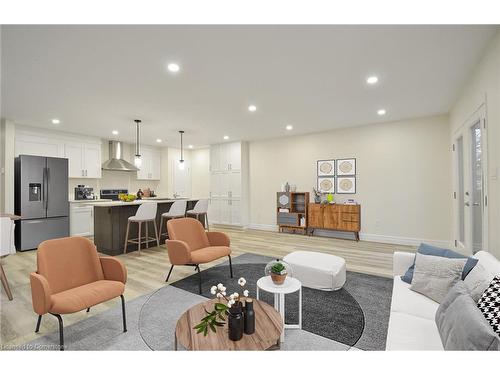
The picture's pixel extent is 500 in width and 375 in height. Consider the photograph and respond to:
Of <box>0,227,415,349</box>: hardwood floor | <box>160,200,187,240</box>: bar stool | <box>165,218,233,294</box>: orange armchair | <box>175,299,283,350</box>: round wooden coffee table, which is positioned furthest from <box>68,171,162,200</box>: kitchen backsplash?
<box>175,299,283,350</box>: round wooden coffee table

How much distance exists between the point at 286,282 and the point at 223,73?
2561 millimetres

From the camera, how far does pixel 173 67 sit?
2859 mm

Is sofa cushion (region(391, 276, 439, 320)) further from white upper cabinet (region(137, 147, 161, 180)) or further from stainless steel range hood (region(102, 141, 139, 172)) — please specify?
white upper cabinet (region(137, 147, 161, 180))

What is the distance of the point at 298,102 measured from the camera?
163 inches

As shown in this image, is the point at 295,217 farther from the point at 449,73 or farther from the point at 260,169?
the point at 449,73

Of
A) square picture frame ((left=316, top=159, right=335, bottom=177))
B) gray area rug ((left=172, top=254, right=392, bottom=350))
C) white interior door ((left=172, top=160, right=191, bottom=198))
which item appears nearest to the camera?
gray area rug ((left=172, top=254, right=392, bottom=350))

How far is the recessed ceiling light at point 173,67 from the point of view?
281 centimetres

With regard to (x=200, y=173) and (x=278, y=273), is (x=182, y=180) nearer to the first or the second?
(x=200, y=173)

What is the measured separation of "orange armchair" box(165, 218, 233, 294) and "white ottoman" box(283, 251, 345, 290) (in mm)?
974

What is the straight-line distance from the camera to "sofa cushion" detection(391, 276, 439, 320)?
176cm

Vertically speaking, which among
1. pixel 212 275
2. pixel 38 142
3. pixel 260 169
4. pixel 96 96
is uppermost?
pixel 96 96

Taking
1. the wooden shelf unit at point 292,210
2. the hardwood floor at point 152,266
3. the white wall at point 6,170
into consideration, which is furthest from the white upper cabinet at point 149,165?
the wooden shelf unit at point 292,210
